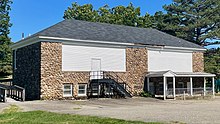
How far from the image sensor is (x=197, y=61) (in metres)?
37.8

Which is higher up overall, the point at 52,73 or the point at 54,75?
the point at 52,73

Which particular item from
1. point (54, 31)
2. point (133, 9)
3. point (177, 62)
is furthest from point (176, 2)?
point (54, 31)

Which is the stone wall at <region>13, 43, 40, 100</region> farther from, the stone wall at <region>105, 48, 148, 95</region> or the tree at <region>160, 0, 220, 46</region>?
the tree at <region>160, 0, 220, 46</region>

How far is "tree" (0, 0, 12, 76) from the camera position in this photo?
54.0m

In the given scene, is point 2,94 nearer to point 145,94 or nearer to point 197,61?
point 145,94

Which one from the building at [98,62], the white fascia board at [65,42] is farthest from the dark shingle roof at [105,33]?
the white fascia board at [65,42]

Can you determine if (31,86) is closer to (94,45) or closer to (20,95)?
(20,95)

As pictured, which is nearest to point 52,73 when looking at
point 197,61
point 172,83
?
point 172,83

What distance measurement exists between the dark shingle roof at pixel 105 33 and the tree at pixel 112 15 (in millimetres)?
23032

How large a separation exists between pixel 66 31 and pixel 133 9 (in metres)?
37.7

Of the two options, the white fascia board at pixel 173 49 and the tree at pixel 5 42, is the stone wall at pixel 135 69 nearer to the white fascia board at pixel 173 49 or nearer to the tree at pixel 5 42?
the white fascia board at pixel 173 49

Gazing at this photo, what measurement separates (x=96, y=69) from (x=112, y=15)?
3486 cm

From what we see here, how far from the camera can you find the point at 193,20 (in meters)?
57.2

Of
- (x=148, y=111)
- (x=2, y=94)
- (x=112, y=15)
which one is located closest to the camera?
(x=148, y=111)
